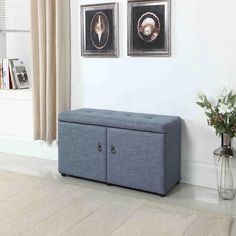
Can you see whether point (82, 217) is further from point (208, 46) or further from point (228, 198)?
point (208, 46)

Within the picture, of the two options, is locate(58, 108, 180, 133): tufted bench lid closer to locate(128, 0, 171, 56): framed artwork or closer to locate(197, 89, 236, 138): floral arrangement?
locate(197, 89, 236, 138): floral arrangement

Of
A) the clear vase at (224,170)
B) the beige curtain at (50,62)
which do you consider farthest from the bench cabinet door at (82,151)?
the clear vase at (224,170)

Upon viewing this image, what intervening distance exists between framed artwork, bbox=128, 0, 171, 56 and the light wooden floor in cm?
116

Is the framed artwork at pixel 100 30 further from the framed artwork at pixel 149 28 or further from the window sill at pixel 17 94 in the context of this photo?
the window sill at pixel 17 94

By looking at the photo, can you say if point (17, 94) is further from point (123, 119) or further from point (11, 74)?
point (123, 119)

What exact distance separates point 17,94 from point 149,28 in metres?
1.65

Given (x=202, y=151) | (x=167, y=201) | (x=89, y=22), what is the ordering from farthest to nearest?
1. (x=89, y=22)
2. (x=202, y=151)
3. (x=167, y=201)

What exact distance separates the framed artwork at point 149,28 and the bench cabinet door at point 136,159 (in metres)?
0.74

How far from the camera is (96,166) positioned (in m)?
3.12

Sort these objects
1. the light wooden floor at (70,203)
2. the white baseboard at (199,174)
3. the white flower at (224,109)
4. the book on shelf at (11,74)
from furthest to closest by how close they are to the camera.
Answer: the book on shelf at (11,74) < the white baseboard at (199,174) < the white flower at (224,109) < the light wooden floor at (70,203)

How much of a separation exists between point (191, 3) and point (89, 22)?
95 centimetres

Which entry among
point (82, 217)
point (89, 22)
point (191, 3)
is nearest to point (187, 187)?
point (82, 217)

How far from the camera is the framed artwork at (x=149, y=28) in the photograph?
3047 mm

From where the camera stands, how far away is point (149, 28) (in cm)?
311
